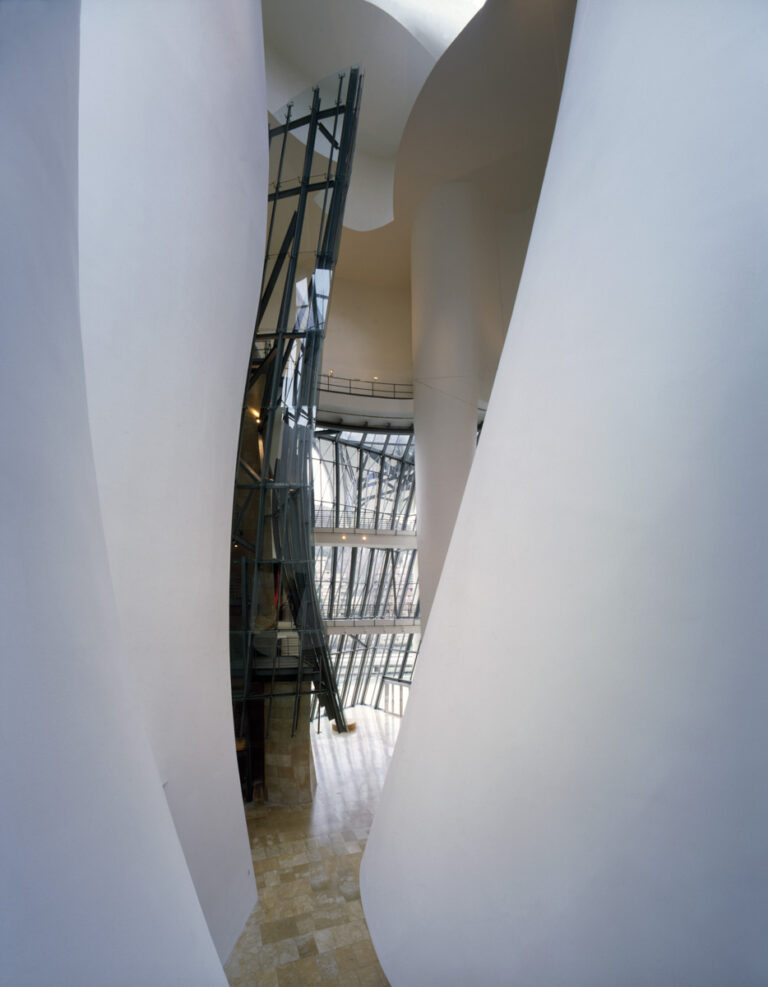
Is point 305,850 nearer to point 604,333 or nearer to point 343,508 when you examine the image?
point 604,333

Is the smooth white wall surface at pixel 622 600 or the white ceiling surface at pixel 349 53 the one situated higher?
the white ceiling surface at pixel 349 53

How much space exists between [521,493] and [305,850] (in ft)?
26.7

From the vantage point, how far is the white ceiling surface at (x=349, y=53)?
11516 mm

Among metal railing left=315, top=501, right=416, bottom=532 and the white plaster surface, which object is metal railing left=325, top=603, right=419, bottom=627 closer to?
metal railing left=315, top=501, right=416, bottom=532

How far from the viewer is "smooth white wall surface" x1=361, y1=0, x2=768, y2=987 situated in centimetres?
207

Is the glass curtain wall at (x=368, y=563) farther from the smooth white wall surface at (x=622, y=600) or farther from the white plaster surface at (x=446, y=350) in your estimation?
the smooth white wall surface at (x=622, y=600)

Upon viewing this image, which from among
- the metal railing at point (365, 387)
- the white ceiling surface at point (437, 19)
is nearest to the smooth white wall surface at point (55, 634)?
the white ceiling surface at point (437, 19)

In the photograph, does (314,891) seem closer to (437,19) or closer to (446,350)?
(446,350)

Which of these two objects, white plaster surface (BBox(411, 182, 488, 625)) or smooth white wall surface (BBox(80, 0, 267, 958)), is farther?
white plaster surface (BBox(411, 182, 488, 625))

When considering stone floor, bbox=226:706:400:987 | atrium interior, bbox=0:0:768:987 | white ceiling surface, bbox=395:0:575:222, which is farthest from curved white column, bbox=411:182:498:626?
atrium interior, bbox=0:0:768:987

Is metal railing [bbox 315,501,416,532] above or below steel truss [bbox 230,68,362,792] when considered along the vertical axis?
below

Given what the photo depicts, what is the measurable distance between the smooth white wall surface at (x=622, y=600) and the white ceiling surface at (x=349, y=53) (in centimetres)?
1146

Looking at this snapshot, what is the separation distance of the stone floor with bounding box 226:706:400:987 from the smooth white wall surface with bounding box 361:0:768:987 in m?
3.76

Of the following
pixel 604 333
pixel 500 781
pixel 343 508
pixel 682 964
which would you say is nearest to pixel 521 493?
pixel 604 333
